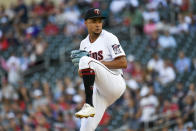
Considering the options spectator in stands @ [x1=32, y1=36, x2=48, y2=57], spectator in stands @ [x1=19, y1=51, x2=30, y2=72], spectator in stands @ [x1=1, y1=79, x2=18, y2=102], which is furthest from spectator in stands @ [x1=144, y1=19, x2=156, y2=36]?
spectator in stands @ [x1=1, y1=79, x2=18, y2=102]

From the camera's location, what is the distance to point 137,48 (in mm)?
17172

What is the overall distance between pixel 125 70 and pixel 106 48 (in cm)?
760

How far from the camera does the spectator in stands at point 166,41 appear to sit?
16.6 meters

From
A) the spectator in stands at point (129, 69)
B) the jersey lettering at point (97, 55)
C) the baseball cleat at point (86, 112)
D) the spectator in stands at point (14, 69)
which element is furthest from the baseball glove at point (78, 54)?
the spectator in stands at point (14, 69)

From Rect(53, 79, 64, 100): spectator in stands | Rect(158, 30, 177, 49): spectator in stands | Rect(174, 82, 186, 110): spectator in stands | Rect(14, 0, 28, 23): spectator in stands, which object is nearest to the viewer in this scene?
Rect(174, 82, 186, 110): spectator in stands

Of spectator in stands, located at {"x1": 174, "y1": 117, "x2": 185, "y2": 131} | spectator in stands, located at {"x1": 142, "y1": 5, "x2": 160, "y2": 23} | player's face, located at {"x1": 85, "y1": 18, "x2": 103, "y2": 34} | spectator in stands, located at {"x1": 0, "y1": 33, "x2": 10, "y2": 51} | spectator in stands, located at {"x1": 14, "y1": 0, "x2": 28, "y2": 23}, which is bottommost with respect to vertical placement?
spectator in stands, located at {"x1": 174, "y1": 117, "x2": 185, "y2": 131}

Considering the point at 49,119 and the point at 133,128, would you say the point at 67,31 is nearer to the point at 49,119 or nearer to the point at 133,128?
the point at 49,119

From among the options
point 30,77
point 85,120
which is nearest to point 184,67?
point 30,77

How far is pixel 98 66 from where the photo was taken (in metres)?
7.88

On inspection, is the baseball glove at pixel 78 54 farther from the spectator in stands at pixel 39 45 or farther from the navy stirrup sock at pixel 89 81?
the spectator in stands at pixel 39 45

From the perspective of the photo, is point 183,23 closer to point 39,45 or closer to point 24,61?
point 39,45

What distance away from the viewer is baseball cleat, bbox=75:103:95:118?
7.56 m

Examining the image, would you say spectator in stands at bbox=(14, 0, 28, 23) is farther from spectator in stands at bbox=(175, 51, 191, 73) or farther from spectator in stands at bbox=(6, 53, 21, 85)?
spectator in stands at bbox=(175, 51, 191, 73)

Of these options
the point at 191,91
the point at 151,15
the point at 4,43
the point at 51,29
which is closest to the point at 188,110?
the point at 191,91
